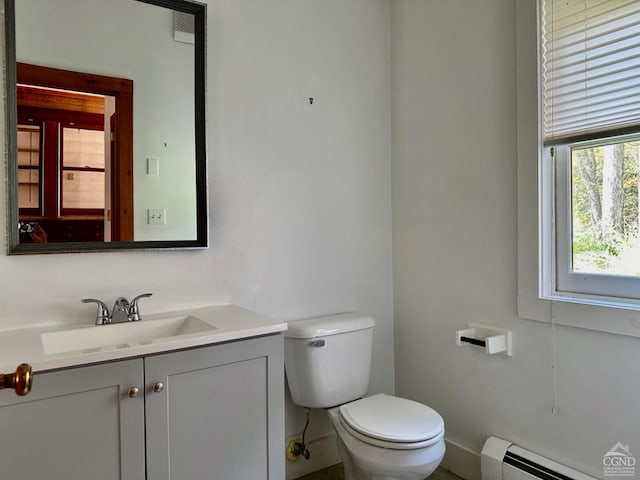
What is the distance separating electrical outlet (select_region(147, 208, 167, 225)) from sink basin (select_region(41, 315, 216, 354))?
37 cm

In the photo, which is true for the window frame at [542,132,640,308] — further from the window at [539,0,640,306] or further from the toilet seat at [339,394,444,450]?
the toilet seat at [339,394,444,450]

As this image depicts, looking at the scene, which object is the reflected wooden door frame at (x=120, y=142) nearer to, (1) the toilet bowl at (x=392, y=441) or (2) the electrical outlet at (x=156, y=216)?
(2) the electrical outlet at (x=156, y=216)

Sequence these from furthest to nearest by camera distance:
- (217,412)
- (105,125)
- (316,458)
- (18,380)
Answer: (316,458)
(105,125)
(217,412)
(18,380)

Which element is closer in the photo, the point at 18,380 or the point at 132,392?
the point at 18,380

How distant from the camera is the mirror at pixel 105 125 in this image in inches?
55.5

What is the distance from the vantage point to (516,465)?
164cm

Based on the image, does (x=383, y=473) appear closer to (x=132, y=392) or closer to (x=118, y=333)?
(x=132, y=392)

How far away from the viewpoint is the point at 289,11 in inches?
76.7

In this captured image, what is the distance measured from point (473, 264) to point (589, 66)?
2.80 feet

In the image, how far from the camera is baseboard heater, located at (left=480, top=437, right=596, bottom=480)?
1550 mm

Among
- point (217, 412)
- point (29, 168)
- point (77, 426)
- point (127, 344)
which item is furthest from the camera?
point (29, 168)

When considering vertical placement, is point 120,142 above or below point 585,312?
above

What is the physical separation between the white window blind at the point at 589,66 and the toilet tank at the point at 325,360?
1098mm

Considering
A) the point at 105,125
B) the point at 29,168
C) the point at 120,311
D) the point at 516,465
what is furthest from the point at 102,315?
the point at 516,465
